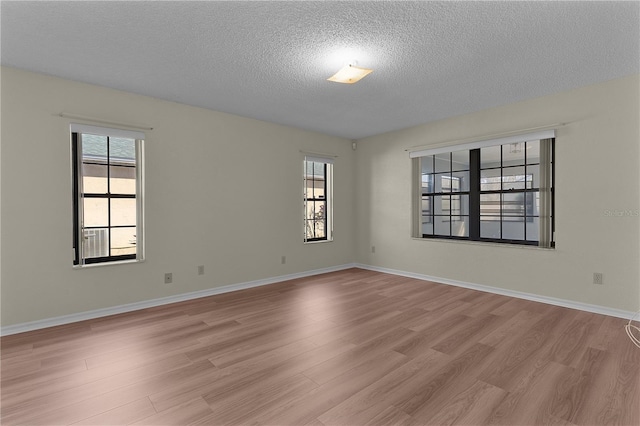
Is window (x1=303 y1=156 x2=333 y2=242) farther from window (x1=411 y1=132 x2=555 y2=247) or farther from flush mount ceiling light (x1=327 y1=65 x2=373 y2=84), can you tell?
flush mount ceiling light (x1=327 y1=65 x2=373 y2=84)

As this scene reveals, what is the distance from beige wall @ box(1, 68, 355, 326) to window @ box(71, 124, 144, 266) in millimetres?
110

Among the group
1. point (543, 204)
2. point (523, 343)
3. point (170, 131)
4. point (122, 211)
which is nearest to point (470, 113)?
point (543, 204)

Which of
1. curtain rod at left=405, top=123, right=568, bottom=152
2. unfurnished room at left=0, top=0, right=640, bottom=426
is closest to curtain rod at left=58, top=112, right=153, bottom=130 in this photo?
unfurnished room at left=0, top=0, right=640, bottom=426

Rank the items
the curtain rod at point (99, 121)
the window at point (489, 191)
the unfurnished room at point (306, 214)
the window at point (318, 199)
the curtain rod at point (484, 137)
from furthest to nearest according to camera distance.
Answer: the window at point (318, 199) → the window at point (489, 191) → the curtain rod at point (484, 137) → the curtain rod at point (99, 121) → the unfurnished room at point (306, 214)

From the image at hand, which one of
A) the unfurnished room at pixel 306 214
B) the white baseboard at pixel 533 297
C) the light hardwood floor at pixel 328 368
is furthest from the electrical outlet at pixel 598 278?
the light hardwood floor at pixel 328 368

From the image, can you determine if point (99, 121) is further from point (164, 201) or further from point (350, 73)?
point (350, 73)

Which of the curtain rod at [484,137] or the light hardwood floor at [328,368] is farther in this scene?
the curtain rod at [484,137]

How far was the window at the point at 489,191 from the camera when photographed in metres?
4.07

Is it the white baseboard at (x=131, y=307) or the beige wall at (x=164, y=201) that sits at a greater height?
the beige wall at (x=164, y=201)

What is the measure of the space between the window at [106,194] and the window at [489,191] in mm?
4302

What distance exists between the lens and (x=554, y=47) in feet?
9.01

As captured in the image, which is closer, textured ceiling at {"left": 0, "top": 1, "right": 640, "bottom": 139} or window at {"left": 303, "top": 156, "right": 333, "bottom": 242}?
textured ceiling at {"left": 0, "top": 1, "right": 640, "bottom": 139}

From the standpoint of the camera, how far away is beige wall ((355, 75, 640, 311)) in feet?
11.1

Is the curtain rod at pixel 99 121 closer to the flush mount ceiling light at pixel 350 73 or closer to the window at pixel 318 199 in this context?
the flush mount ceiling light at pixel 350 73
